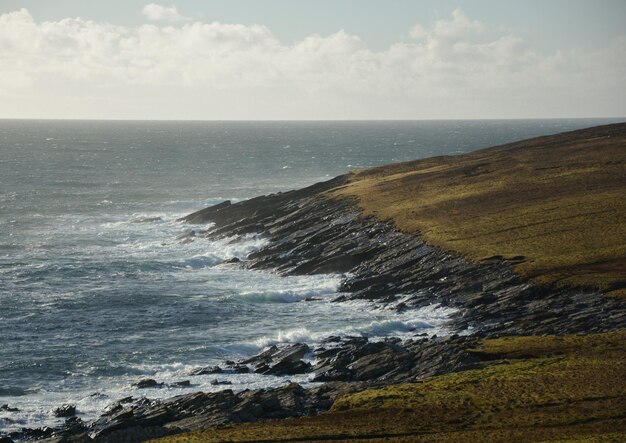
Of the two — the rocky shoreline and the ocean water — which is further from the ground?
the rocky shoreline

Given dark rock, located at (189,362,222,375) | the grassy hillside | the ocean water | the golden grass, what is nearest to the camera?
the golden grass

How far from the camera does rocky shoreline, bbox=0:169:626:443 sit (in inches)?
1692

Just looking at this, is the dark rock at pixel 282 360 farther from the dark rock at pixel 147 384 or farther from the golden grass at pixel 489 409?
the golden grass at pixel 489 409

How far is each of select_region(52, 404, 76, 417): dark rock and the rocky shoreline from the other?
1353 millimetres

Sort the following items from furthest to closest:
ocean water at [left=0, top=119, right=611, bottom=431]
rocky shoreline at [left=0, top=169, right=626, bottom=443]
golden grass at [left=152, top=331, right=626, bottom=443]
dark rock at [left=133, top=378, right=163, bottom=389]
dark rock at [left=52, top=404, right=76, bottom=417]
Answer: ocean water at [left=0, top=119, right=611, bottom=431]
dark rock at [left=133, top=378, right=163, bottom=389]
dark rock at [left=52, top=404, right=76, bottom=417]
rocky shoreline at [left=0, top=169, right=626, bottom=443]
golden grass at [left=152, top=331, right=626, bottom=443]

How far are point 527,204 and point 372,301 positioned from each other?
2908cm

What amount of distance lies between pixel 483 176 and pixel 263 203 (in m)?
31.1

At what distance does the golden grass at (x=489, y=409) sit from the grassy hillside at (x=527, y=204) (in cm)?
1890

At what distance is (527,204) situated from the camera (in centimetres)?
9119

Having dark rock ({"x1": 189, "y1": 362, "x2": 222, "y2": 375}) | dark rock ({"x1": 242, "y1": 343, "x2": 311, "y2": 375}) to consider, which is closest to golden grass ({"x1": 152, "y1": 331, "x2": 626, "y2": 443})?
dark rock ({"x1": 242, "y1": 343, "x2": 311, "y2": 375})

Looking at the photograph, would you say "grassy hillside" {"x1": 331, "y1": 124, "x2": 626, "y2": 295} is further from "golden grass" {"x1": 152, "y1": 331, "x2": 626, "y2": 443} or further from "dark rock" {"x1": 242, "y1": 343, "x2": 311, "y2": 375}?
"dark rock" {"x1": 242, "y1": 343, "x2": 311, "y2": 375}

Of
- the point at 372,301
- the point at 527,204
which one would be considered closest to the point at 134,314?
the point at 372,301

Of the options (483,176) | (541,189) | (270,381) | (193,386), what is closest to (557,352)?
(270,381)

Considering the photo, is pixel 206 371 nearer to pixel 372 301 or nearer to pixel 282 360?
pixel 282 360
